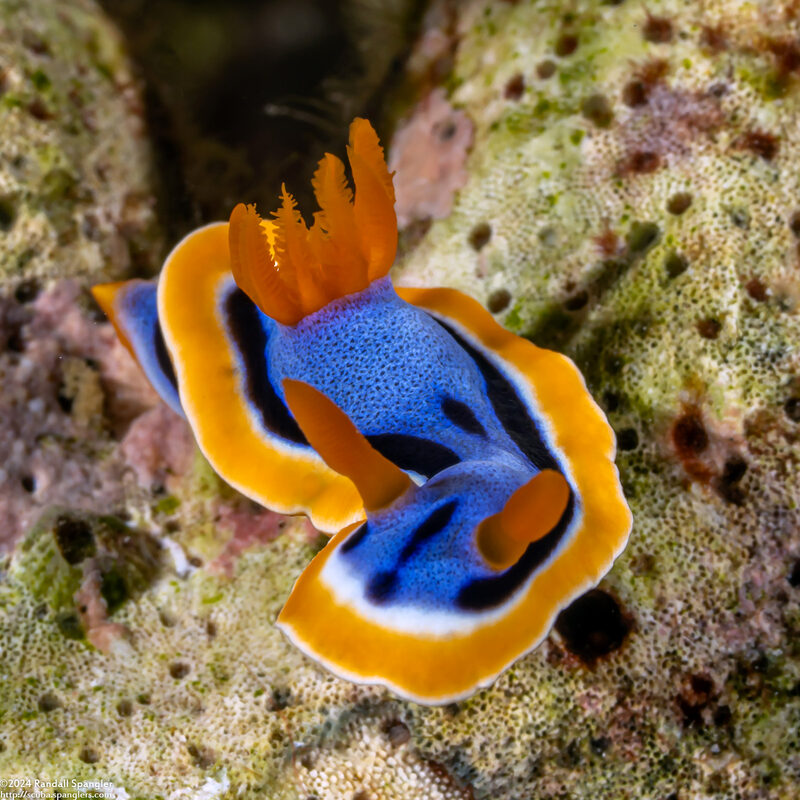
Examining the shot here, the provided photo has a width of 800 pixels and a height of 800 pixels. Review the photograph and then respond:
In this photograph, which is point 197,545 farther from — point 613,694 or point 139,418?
point 613,694

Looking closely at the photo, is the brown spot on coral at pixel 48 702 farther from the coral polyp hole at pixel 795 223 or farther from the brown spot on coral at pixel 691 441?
the coral polyp hole at pixel 795 223

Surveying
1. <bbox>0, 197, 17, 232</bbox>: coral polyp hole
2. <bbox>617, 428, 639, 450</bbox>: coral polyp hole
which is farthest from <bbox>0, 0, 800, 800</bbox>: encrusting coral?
<bbox>0, 197, 17, 232</bbox>: coral polyp hole

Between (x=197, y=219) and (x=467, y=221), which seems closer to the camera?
(x=467, y=221)

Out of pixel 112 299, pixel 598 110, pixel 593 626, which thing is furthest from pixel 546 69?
pixel 593 626

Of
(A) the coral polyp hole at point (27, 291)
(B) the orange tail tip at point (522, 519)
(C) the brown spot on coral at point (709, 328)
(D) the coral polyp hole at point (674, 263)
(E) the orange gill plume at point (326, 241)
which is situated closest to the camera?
(B) the orange tail tip at point (522, 519)

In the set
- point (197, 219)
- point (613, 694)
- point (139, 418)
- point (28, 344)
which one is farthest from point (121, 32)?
point (613, 694)

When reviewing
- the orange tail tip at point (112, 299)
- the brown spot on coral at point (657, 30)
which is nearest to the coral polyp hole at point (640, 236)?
the brown spot on coral at point (657, 30)
